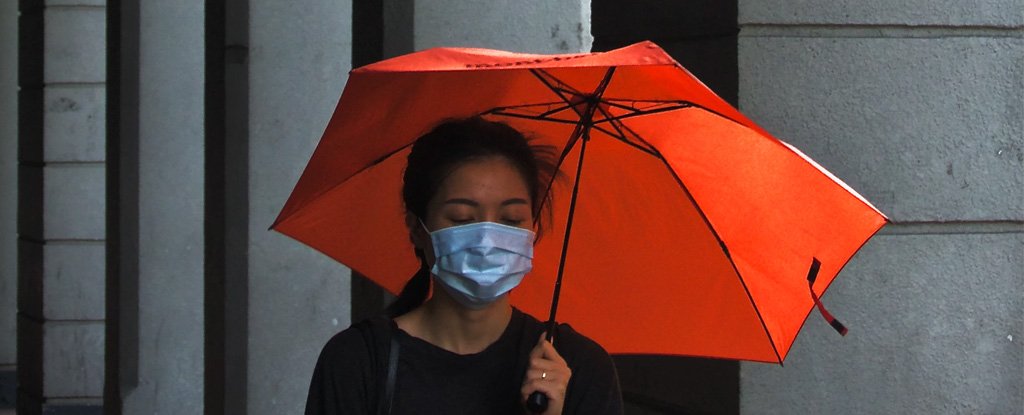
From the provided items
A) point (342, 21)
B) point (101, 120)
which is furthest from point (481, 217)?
point (101, 120)

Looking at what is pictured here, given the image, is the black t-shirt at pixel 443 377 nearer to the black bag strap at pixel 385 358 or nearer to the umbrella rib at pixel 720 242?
the black bag strap at pixel 385 358

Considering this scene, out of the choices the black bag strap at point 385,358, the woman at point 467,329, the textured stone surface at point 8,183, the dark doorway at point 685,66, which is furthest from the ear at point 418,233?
the textured stone surface at point 8,183

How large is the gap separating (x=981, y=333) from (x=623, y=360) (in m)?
1.04

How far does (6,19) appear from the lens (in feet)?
43.4

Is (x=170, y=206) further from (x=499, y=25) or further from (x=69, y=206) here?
(x=499, y=25)

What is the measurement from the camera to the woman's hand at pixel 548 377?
281 centimetres

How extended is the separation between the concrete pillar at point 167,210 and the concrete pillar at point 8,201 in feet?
17.2

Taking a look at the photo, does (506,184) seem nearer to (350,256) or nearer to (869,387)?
(350,256)

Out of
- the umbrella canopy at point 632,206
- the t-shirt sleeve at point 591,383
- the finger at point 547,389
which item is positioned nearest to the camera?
the finger at point 547,389

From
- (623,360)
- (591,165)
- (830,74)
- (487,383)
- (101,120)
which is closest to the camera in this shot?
(487,383)

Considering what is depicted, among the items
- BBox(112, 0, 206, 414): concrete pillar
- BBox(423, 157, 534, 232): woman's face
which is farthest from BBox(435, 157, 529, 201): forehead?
BBox(112, 0, 206, 414): concrete pillar

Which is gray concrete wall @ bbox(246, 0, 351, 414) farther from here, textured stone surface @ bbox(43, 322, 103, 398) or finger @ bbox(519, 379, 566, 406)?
textured stone surface @ bbox(43, 322, 103, 398)

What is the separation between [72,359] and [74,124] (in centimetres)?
156

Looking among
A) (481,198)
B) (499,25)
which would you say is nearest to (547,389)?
(481,198)
